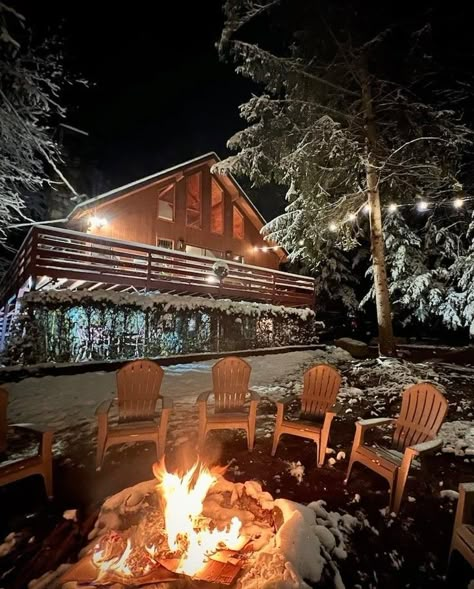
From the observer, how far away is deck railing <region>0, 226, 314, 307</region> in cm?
784

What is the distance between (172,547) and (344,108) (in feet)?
43.3

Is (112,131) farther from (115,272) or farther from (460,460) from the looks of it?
(460,460)

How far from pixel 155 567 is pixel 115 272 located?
A: 331 inches

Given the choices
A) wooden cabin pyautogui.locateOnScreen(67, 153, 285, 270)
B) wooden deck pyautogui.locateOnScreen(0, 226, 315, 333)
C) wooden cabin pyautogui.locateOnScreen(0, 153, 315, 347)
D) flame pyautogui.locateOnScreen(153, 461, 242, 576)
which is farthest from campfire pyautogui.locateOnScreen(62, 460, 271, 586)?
wooden cabin pyautogui.locateOnScreen(67, 153, 285, 270)

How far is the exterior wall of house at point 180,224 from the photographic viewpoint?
479 inches

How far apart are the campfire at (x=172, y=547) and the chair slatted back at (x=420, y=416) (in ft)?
6.72

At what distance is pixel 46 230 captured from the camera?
303 inches

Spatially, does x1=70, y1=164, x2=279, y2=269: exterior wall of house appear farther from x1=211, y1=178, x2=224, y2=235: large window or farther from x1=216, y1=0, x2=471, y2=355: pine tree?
x1=216, y1=0, x2=471, y2=355: pine tree

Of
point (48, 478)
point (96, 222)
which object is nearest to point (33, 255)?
point (96, 222)

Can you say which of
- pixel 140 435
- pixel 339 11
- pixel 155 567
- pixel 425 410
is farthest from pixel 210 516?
pixel 339 11

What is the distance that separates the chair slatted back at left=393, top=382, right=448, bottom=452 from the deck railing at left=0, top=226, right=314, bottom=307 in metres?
8.13

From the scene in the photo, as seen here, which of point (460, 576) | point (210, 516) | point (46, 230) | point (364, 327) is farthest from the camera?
point (364, 327)

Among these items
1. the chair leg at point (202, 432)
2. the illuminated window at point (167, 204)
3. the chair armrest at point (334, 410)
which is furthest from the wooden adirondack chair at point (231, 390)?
the illuminated window at point (167, 204)

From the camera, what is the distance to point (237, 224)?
17.5 metres
